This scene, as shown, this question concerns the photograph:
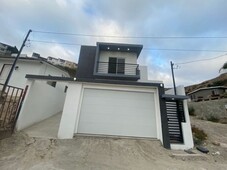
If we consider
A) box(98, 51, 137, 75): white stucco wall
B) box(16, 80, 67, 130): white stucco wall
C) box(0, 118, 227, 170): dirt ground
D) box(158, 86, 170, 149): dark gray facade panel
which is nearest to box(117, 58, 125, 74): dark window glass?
box(98, 51, 137, 75): white stucco wall

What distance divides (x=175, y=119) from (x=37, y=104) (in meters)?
8.33

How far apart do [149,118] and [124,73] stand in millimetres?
6681

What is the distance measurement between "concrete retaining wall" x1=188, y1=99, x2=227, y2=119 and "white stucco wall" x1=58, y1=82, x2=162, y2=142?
11.6m

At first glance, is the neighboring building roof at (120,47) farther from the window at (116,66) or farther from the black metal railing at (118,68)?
the black metal railing at (118,68)

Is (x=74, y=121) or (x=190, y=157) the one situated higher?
(x=74, y=121)

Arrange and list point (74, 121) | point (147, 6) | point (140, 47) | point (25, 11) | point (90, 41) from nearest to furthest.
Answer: point (74, 121), point (147, 6), point (25, 11), point (140, 47), point (90, 41)

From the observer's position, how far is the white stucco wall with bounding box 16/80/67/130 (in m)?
7.31

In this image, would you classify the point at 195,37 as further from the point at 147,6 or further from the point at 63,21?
the point at 63,21

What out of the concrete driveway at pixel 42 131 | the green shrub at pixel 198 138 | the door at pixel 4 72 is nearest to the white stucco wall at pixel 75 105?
the concrete driveway at pixel 42 131

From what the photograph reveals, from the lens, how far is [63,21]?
1206cm

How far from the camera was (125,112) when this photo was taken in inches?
293

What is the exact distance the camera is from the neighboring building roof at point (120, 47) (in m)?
13.2

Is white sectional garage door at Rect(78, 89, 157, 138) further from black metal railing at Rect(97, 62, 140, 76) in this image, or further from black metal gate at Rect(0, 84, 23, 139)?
black metal railing at Rect(97, 62, 140, 76)

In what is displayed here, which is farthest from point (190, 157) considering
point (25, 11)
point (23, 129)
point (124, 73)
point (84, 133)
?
point (25, 11)
